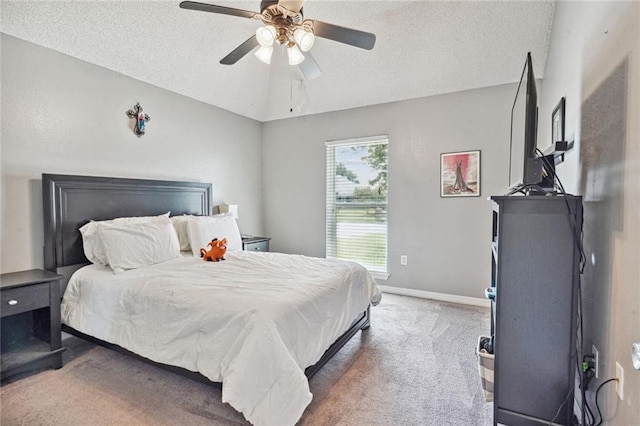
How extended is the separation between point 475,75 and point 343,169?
2.04 metres

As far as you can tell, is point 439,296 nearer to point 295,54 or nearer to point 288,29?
point 295,54

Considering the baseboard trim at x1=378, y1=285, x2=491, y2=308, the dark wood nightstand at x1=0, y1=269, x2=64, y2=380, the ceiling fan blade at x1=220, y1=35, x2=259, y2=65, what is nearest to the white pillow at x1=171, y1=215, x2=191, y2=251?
the dark wood nightstand at x1=0, y1=269, x2=64, y2=380

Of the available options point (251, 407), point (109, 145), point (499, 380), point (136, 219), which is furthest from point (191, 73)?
point (499, 380)

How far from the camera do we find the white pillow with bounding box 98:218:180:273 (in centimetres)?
262

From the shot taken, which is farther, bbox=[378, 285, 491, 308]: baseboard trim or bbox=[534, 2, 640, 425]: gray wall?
bbox=[378, 285, 491, 308]: baseboard trim

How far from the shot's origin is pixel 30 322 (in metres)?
2.50

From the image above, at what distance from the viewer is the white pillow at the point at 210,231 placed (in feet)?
11.0

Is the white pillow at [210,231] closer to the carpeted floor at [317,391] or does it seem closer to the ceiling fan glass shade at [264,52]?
the carpeted floor at [317,391]

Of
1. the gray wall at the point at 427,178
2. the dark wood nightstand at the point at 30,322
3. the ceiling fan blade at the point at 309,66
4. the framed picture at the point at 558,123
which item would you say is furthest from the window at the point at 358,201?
the dark wood nightstand at the point at 30,322

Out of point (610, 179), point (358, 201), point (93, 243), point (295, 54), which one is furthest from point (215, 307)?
point (358, 201)

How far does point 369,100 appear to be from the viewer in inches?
168

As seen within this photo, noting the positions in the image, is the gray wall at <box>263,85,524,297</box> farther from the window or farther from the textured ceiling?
the textured ceiling

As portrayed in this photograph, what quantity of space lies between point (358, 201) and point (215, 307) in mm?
3069

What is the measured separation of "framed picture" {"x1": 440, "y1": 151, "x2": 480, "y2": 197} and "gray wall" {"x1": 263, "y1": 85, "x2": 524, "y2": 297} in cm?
6
